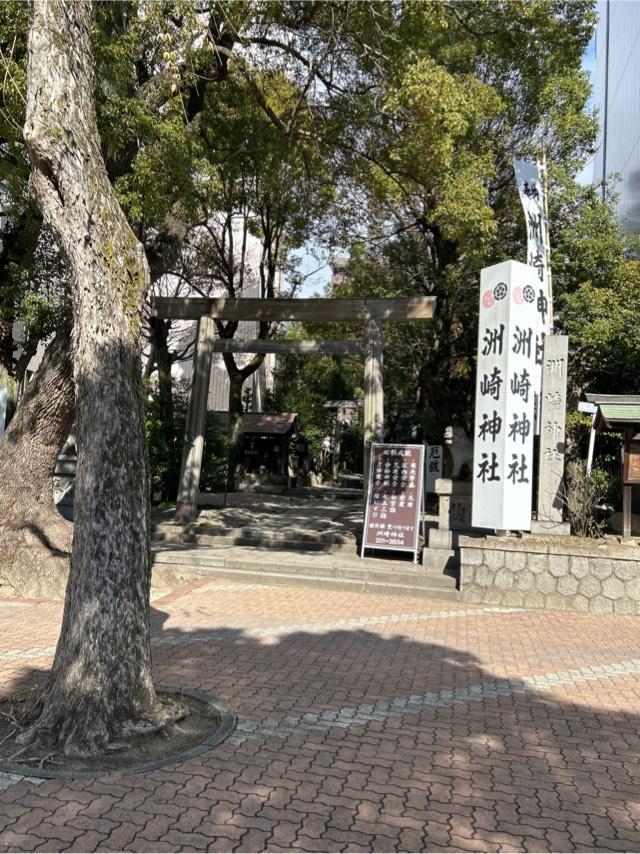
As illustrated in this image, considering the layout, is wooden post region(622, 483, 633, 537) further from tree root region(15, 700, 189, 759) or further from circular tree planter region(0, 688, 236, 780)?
tree root region(15, 700, 189, 759)

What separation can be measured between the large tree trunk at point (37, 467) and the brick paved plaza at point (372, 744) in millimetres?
1072

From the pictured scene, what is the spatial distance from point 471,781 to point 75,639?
8.47 ft

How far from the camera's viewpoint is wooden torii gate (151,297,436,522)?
1286cm

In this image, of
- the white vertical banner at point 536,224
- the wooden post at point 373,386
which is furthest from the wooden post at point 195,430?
the white vertical banner at point 536,224

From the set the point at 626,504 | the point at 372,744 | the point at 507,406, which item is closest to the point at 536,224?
the point at 507,406

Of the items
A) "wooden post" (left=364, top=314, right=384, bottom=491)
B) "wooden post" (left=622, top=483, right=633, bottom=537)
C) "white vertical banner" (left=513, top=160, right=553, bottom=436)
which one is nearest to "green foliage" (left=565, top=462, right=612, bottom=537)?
"wooden post" (left=622, top=483, right=633, bottom=537)

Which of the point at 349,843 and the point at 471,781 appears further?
the point at 471,781

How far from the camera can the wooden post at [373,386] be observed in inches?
497

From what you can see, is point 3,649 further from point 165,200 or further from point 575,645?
point 165,200

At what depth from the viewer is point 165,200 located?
32.7 ft

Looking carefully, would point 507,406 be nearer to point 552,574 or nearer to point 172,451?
point 552,574

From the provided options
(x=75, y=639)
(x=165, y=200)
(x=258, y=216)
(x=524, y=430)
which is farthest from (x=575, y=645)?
(x=258, y=216)

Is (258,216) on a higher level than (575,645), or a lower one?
higher

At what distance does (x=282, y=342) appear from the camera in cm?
1473
